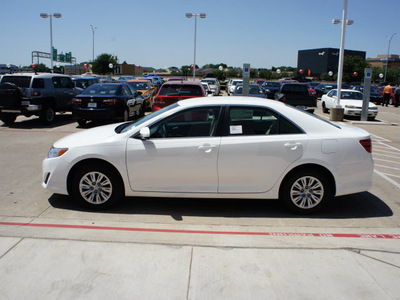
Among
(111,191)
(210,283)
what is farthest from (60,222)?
(210,283)

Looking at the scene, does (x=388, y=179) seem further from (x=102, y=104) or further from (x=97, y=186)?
(x=102, y=104)

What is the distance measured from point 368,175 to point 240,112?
1.99 m

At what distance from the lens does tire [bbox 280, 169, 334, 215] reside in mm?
5129

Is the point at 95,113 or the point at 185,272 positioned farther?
the point at 95,113

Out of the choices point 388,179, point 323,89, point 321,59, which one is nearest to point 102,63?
point 323,89

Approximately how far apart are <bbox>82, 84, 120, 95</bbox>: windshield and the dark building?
91.0 m

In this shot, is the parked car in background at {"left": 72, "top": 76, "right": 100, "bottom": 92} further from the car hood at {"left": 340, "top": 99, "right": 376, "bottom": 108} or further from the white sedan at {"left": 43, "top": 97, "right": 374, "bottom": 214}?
the white sedan at {"left": 43, "top": 97, "right": 374, "bottom": 214}

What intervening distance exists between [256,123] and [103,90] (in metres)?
9.93

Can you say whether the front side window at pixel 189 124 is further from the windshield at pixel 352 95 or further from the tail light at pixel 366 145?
the windshield at pixel 352 95

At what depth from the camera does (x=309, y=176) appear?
512 centimetres

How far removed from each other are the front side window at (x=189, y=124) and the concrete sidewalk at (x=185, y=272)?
5.37 feet

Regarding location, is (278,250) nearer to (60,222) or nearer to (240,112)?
(240,112)

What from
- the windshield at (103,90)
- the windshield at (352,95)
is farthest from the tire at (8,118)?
the windshield at (352,95)

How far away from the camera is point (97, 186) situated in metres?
5.23
